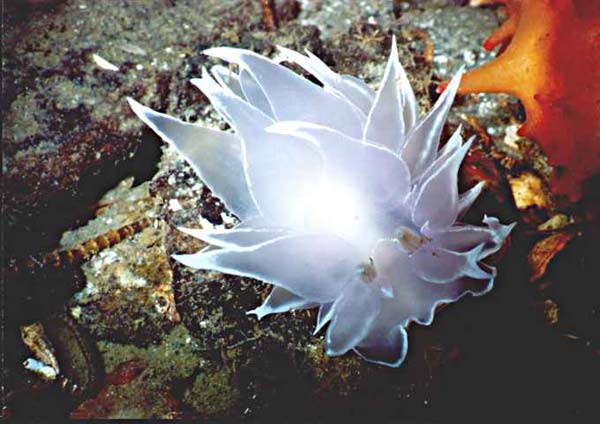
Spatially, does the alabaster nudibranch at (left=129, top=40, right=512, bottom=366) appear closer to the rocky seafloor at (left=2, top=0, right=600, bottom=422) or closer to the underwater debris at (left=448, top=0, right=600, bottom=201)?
the rocky seafloor at (left=2, top=0, right=600, bottom=422)

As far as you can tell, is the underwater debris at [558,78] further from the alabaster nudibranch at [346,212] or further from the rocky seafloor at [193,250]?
the alabaster nudibranch at [346,212]

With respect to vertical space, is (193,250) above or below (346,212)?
below

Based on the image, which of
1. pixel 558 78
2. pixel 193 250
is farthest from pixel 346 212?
pixel 558 78

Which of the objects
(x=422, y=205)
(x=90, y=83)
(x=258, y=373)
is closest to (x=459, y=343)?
(x=422, y=205)

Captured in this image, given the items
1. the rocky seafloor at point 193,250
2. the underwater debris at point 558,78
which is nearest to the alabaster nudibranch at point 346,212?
the rocky seafloor at point 193,250

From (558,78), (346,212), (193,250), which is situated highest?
(558,78)

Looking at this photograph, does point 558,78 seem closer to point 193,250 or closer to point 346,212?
point 346,212
